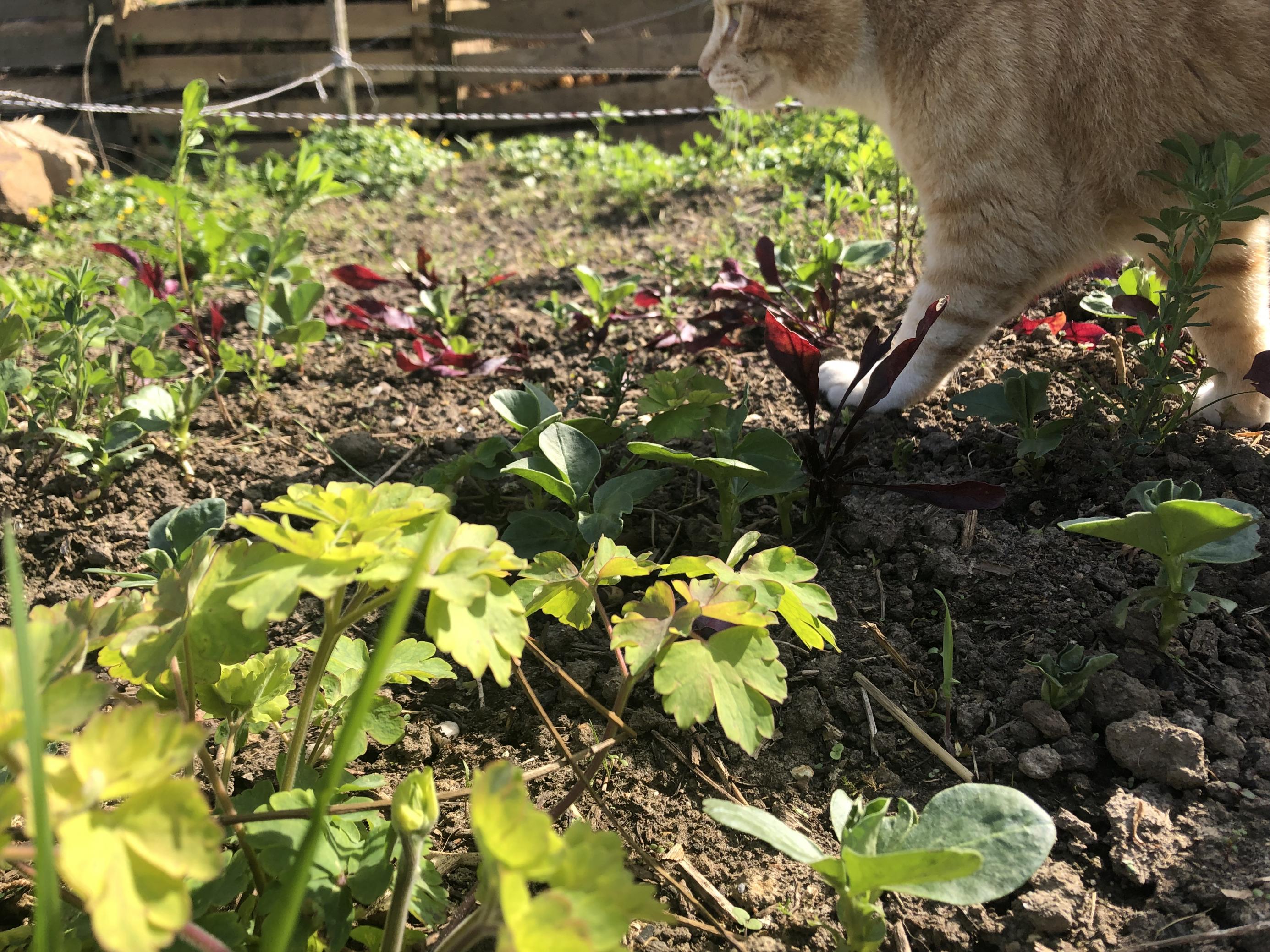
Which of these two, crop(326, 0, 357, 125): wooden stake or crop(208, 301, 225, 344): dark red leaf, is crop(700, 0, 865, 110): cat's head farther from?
crop(326, 0, 357, 125): wooden stake

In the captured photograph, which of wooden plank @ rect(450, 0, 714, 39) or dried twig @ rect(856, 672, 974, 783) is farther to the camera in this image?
wooden plank @ rect(450, 0, 714, 39)

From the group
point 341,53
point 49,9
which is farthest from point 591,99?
point 49,9

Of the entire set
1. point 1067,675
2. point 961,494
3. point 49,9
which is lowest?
point 1067,675

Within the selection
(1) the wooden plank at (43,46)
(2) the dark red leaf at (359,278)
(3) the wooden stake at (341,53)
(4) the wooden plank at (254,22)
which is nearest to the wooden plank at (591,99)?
(4) the wooden plank at (254,22)

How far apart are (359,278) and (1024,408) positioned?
223 centimetres

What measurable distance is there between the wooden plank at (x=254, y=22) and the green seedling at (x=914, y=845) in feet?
27.2

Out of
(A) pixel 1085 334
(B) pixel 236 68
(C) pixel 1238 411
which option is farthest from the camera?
(B) pixel 236 68

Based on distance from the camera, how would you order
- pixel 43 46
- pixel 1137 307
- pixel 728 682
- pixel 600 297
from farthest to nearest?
pixel 43 46
pixel 600 297
pixel 1137 307
pixel 728 682

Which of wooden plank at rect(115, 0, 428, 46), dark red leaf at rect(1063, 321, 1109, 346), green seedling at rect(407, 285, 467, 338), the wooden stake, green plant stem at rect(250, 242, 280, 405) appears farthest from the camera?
wooden plank at rect(115, 0, 428, 46)

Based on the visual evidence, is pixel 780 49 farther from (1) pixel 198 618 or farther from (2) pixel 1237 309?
(1) pixel 198 618

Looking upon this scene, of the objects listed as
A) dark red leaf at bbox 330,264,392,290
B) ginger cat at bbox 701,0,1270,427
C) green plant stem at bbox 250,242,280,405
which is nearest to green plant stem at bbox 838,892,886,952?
ginger cat at bbox 701,0,1270,427

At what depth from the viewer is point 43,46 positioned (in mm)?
7637

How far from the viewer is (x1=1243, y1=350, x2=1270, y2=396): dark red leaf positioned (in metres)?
1.79

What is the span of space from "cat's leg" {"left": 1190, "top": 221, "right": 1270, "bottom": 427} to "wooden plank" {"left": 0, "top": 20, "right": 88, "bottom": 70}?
8954mm
